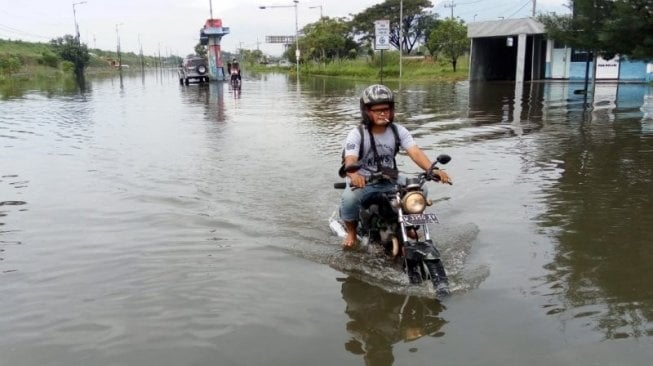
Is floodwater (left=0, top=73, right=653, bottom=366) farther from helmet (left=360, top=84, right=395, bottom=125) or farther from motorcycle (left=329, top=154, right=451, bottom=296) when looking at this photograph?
helmet (left=360, top=84, right=395, bottom=125)

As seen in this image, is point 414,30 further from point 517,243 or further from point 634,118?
point 517,243

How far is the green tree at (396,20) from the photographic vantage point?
198ft

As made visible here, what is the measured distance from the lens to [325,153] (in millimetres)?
11266

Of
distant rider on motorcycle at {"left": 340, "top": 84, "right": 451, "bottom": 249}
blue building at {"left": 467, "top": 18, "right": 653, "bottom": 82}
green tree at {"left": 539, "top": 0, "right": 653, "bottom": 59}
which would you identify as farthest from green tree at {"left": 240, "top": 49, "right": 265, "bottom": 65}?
distant rider on motorcycle at {"left": 340, "top": 84, "right": 451, "bottom": 249}

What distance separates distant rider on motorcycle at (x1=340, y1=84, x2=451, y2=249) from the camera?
5047 millimetres

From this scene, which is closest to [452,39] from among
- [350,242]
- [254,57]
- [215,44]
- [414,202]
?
[215,44]

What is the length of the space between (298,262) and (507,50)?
40.0 metres

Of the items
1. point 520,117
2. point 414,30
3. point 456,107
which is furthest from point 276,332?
point 414,30

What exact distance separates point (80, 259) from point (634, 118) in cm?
1496

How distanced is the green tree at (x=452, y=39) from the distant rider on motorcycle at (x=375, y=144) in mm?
41976

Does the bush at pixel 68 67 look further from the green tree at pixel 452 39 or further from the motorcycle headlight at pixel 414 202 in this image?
the motorcycle headlight at pixel 414 202

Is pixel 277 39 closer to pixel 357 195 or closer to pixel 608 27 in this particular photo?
pixel 608 27

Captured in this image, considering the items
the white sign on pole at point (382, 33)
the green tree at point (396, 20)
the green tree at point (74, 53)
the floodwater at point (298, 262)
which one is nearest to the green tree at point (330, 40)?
the green tree at point (396, 20)

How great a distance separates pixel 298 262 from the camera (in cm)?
546
